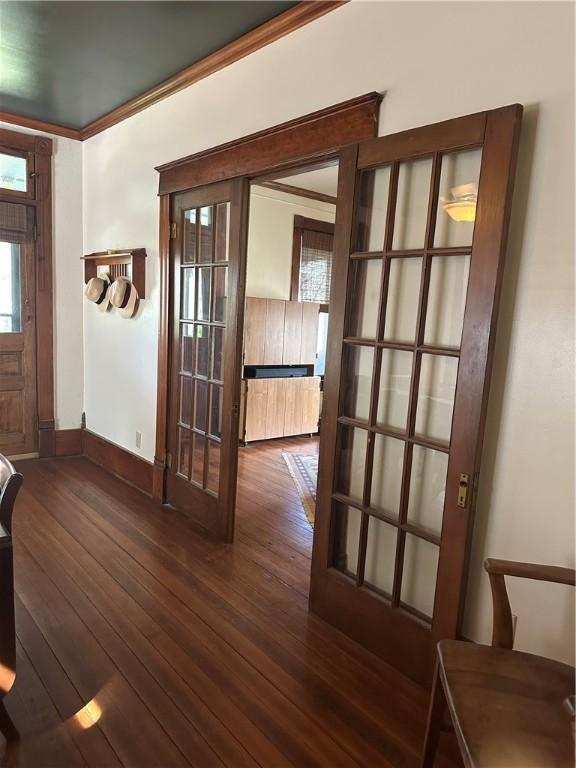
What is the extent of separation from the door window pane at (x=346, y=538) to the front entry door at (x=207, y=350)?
91 centimetres

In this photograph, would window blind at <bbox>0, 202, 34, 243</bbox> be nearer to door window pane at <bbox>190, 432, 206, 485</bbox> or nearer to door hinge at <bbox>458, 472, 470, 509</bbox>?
door window pane at <bbox>190, 432, 206, 485</bbox>

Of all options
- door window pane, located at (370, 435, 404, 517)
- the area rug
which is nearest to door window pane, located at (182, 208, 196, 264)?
the area rug

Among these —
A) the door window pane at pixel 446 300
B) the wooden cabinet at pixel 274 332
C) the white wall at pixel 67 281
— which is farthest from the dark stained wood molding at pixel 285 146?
the wooden cabinet at pixel 274 332

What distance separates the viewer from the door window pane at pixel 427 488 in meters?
1.97

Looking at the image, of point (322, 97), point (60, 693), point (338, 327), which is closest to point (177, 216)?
point (322, 97)

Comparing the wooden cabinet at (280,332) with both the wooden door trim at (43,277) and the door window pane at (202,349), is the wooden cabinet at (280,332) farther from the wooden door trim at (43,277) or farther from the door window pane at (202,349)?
the door window pane at (202,349)

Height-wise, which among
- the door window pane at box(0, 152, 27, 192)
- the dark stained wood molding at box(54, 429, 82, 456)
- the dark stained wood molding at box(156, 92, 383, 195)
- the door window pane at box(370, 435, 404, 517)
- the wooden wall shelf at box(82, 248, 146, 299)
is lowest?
the dark stained wood molding at box(54, 429, 82, 456)

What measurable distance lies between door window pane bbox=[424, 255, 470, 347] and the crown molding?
131 cm

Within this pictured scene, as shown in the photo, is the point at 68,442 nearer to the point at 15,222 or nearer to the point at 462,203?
the point at 15,222

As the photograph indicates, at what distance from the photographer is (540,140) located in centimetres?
164

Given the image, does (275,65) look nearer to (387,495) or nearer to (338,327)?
(338,327)

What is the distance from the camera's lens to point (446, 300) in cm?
192

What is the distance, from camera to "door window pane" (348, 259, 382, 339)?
2178mm

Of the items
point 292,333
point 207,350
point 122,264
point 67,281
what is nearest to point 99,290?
point 122,264
